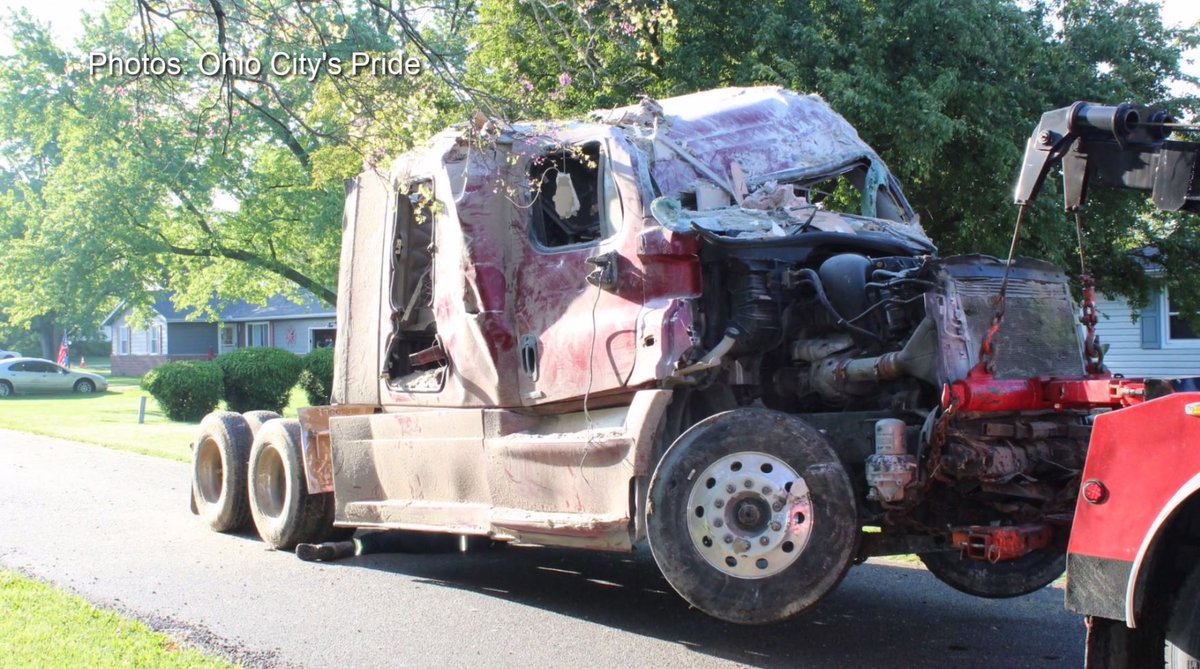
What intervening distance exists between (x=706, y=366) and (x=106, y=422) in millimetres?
21584

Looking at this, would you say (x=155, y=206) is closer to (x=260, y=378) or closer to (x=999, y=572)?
(x=260, y=378)

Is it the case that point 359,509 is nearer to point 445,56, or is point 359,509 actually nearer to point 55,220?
point 445,56

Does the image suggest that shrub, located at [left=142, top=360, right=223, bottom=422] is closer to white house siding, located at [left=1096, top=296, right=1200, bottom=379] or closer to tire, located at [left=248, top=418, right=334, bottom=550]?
tire, located at [left=248, top=418, right=334, bottom=550]

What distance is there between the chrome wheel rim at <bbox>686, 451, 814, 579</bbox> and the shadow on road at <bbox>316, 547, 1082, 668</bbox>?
66cm

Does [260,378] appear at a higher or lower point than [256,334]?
lower

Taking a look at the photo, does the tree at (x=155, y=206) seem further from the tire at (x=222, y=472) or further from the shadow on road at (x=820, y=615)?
the shadow on road at (x=820, y=615)

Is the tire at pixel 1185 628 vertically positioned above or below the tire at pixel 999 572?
above

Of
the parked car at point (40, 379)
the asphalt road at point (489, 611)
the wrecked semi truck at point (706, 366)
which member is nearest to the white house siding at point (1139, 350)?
the asphalt road at point (489, 611)

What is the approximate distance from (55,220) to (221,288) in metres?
3.98

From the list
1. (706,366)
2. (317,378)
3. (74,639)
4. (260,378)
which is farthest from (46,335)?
(706,366)

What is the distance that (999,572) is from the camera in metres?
6.75

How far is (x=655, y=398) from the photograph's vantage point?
627 cm

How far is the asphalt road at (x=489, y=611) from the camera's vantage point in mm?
6125

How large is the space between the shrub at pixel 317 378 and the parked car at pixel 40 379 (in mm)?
19662
